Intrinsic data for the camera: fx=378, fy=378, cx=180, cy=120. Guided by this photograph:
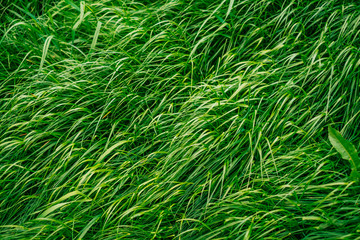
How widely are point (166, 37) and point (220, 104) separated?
0.82m

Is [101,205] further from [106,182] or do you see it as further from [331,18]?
[331,18]

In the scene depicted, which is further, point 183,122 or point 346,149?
point 183,122

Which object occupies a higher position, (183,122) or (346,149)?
(346,149)

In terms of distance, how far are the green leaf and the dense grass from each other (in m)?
0.08

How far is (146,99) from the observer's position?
2.63 metres

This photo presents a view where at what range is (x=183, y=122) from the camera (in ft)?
7.94

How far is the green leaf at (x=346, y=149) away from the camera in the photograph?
1.96 metres

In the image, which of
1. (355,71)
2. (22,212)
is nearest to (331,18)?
(355,71)

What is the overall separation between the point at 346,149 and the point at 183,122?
3.17ft

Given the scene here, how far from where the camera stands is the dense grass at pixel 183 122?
202 cm

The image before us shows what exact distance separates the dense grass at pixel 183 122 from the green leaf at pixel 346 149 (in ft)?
0.27

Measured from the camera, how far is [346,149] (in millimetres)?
2014

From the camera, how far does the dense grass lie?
2018 millimetres

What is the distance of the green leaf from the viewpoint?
196 centimetres
